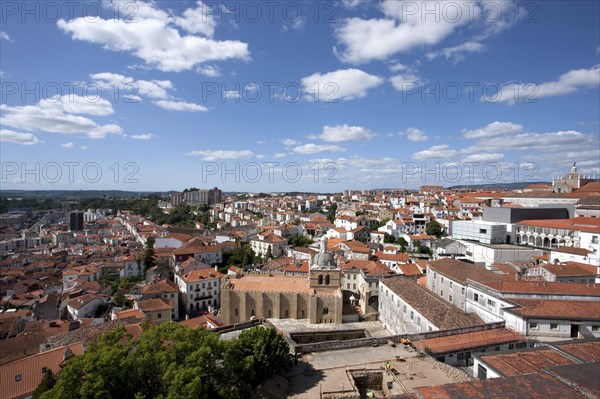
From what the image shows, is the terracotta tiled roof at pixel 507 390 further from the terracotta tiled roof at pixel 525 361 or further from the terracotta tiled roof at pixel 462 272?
the terracotta tiled roof at pixel 462 272

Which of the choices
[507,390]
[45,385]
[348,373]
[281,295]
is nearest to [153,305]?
[281,295]

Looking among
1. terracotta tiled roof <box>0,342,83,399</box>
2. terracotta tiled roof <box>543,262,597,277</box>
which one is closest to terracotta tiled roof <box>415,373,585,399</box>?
terracotta tiled roof <box>0,342,83,399</box>

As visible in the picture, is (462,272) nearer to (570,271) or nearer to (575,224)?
(570,271)

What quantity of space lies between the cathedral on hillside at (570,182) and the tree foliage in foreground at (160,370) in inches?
2587

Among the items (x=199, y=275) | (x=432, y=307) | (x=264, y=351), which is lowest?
(x=199, y=275)

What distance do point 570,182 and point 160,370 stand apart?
236ft

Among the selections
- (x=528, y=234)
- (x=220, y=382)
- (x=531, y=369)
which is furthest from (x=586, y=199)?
(x=220, y=382)

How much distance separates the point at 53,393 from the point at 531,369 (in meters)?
16.8

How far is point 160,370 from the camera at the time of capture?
524 inches

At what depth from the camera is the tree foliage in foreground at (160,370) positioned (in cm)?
1210

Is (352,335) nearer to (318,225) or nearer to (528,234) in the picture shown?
(528,234)

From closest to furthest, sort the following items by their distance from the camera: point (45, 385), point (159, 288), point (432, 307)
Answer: point (45, 385), point (432, 307), point (159, 288)

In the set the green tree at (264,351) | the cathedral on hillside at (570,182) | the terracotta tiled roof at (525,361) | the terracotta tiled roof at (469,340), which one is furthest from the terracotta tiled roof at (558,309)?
the cathedral on hillside at (570,182)

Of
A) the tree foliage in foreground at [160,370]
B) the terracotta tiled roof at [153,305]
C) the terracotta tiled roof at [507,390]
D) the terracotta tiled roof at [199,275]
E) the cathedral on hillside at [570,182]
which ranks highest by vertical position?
the cathedral on hillside at [570,182]
